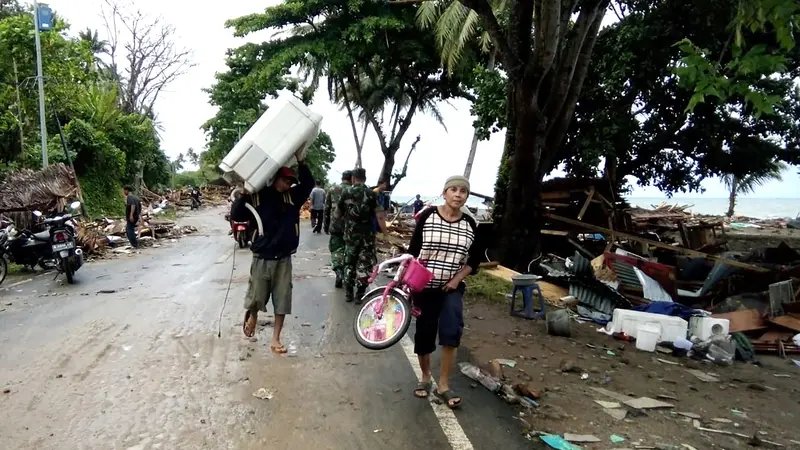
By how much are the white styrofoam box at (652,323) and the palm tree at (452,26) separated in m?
13.4

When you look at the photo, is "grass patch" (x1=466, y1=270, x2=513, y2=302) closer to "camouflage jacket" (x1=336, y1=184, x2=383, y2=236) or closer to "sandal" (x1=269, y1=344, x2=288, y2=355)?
"camouflage jacket" (x1=336, y1=184, x2=383, y2=236)

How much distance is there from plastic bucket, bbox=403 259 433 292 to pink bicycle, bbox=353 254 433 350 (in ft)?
0.37

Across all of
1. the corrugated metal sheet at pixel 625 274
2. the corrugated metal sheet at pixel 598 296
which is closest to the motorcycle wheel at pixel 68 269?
the corrugated metal sheet at pixel 598 296

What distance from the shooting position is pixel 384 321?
432 cm

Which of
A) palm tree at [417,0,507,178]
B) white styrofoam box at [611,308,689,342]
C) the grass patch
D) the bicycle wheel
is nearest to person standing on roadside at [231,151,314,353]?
the bicycle wheel

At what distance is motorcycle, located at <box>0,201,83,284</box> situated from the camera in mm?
9266

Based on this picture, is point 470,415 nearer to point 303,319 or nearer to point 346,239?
point 303,319

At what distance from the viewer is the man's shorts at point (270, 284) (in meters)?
5.08

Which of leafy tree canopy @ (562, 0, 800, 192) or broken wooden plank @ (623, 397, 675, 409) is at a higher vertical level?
leafy tree canopy @ (562, 0, 800, 192)

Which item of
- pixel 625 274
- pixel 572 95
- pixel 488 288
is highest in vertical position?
pixel 572 95

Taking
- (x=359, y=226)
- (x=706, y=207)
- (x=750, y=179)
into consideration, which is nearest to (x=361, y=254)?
(x=359, y=226)

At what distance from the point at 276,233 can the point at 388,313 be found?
142 cm

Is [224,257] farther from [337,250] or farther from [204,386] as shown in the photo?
[204,386]

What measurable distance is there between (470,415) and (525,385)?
77cm
